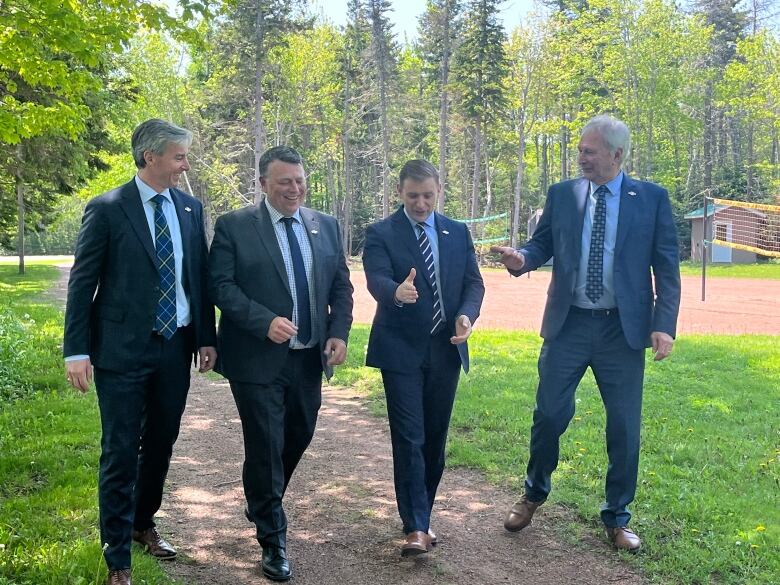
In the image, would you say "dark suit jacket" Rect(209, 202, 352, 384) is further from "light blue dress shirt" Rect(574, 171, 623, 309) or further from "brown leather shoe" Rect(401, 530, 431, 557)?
"light blue dress shirt" Rect(574, 171, 623, 309)

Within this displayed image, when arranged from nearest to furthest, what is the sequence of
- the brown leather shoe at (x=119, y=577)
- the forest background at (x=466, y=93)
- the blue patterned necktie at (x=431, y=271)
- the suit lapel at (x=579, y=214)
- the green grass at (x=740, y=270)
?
1. the brown leather shoe at (x=119, y=577)
2. the blue patterned necktie at (x=431, y=271)
3. the suit lapel at (x=579, y=214)
4. the green grass at (x=740, y=270)
5. the forest background at (x=466, y=93)

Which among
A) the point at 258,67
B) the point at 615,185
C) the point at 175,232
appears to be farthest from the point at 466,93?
the point at 175,232

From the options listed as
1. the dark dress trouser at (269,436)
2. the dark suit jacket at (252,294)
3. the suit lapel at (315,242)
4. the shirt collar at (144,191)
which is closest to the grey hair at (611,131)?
the suit lapel at (315,242)

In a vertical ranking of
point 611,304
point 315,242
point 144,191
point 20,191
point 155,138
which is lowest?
point 611,304

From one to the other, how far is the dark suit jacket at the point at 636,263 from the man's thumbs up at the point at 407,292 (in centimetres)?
98

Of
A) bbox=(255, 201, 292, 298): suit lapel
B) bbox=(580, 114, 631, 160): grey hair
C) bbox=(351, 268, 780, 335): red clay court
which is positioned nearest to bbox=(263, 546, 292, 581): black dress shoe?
bbox=(255, 201, 292, 298): suit lapel

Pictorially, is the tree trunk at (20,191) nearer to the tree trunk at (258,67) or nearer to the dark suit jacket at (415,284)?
the tree trunk at (258,67)

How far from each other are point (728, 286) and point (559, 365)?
76.8 feet

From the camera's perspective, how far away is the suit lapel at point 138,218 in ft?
11.3

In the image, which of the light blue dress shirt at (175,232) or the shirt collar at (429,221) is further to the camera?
the shirt collar at (429,221)

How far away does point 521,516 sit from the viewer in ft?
14.4

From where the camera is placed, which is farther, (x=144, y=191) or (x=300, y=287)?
(x=300, y=287)

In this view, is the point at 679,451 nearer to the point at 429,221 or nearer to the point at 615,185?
the point at 615,185

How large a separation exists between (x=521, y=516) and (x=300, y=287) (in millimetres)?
1912
